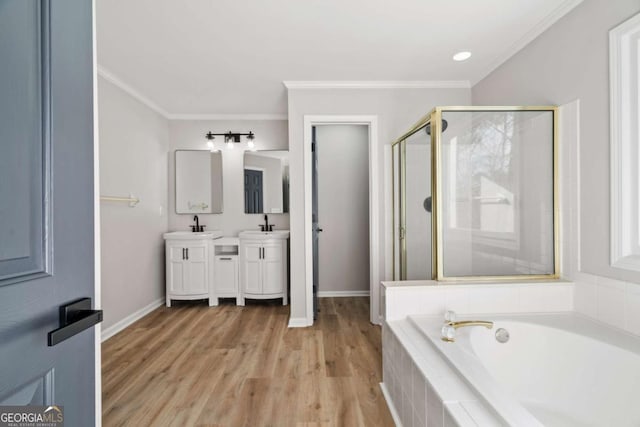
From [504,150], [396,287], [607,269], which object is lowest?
[396,287]

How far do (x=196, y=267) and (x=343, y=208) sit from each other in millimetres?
1918

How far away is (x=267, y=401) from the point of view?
1.76m

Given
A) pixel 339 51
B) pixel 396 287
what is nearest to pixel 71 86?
pixel 396 287

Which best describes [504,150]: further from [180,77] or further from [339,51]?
[180,77]

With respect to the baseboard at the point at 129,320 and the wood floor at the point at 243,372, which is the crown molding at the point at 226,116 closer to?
the baseboard at the point at 129,320

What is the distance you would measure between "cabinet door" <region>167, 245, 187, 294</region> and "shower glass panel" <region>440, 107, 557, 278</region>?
2815mm

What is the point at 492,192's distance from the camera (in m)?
2.03

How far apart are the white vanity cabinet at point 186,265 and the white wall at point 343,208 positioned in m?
1.46

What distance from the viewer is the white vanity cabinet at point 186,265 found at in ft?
11.2

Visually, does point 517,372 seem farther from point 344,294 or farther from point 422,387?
point 344,294

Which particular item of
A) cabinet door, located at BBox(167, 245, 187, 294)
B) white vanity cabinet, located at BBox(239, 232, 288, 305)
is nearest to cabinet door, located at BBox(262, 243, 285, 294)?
white vanity cabinet, located at BBox(239, 232, 288, 305)

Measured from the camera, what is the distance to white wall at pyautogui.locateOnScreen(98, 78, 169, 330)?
2.65 metres

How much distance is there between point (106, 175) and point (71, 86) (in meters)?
2.43

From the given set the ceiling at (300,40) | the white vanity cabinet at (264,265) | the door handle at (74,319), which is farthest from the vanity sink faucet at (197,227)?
the door handle at (74,319)
